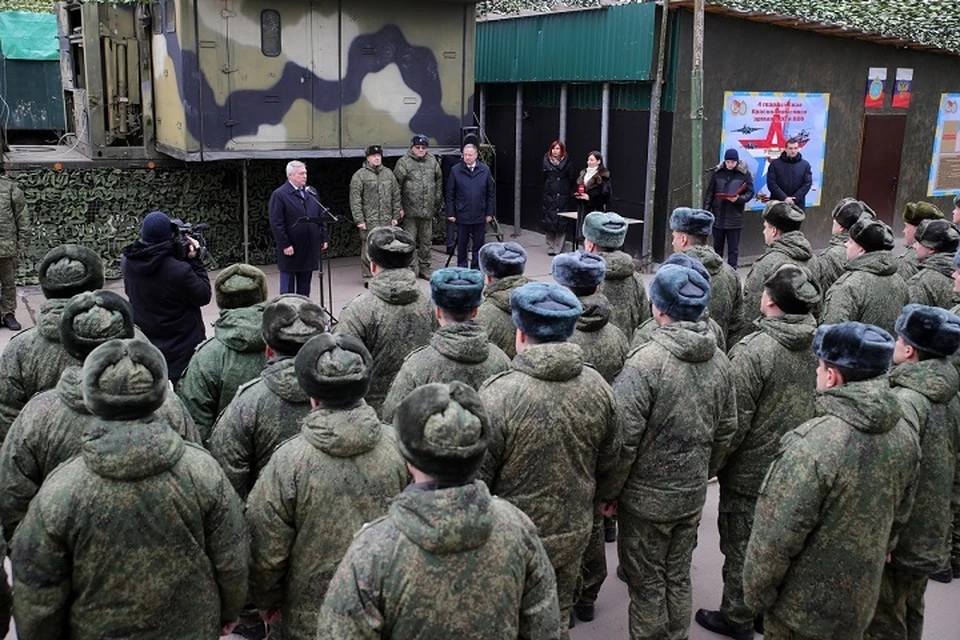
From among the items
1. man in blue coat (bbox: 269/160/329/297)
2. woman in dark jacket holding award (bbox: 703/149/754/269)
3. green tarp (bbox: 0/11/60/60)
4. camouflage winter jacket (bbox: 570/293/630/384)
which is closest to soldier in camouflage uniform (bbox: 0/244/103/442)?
camouflage winter jacket (bbox: 570/293/630/384)

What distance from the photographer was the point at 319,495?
2873 mm

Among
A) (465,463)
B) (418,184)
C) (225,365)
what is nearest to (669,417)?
(465,463)

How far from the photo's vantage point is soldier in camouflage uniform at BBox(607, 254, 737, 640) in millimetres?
3910

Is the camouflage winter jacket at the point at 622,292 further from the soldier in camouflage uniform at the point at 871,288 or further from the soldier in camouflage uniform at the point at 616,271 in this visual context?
the soldier in camouflage uniform at the point at 871,288

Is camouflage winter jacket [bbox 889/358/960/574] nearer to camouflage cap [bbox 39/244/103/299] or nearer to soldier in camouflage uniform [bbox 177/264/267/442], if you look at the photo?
soldier in camouflage uniform [bbox 177/264/267/442]

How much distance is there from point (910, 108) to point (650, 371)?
45.0 ft

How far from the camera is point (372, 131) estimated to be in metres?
11.5

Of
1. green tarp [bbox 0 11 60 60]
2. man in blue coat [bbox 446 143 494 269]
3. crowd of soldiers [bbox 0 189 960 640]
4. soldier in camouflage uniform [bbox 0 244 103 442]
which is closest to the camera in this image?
crowd of soldiers [bbox 0 189 960 640]

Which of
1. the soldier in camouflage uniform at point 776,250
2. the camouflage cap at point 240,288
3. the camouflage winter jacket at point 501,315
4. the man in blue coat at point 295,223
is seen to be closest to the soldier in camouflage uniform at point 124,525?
the camouflage cap at point 240,288

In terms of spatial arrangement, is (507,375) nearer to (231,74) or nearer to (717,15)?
(231,74)

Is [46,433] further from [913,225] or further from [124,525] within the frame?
[913,225]

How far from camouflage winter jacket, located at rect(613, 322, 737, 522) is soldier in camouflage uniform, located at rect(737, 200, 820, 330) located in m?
2.52

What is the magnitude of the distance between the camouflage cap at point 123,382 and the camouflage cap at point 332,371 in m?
0.45

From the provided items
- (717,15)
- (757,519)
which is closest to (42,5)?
(717,15)
